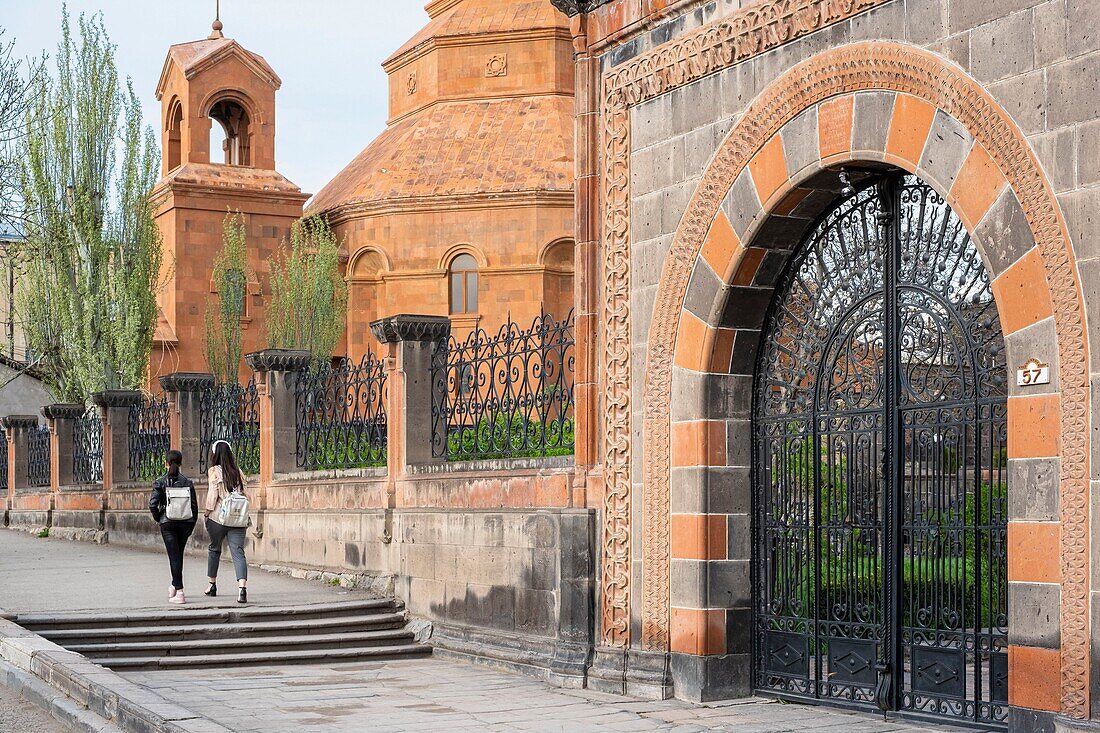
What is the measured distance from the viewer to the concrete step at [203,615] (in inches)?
435

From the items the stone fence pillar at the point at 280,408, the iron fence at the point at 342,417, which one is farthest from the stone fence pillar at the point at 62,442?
the iron fence at the point at 342,417

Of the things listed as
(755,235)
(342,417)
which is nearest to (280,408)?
(342,417)

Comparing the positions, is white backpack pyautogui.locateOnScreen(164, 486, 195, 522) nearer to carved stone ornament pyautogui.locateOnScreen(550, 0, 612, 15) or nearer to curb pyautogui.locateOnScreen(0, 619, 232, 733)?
curb pyautogui.locateOnScreen(0, 619, 232, 733)

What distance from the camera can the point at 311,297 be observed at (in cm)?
3403

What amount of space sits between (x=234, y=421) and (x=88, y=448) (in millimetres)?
6771

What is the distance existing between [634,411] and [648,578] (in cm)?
109

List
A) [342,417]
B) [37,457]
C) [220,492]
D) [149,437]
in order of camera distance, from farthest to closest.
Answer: [37,457] < [149,437] < [342,417] < [220,492]

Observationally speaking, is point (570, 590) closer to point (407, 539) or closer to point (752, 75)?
point (407, 539)

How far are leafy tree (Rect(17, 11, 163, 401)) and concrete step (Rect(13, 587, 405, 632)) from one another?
17.7 meters

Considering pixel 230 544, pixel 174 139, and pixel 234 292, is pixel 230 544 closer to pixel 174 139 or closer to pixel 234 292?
pixel 234 292

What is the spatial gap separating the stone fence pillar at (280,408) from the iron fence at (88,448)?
23.5 feet

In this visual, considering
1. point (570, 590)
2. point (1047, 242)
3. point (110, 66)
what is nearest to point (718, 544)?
point (570, 590)

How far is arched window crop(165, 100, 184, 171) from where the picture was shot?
37062 mm

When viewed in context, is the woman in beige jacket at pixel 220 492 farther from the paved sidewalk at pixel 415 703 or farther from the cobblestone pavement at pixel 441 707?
the cobblestone pavement at pixel 441 707
